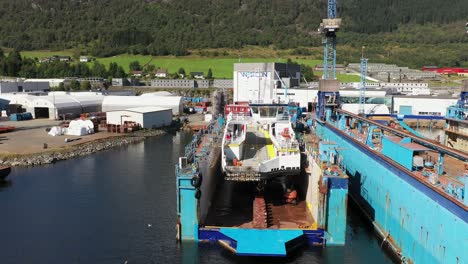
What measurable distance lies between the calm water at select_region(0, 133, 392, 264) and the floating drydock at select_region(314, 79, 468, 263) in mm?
1532

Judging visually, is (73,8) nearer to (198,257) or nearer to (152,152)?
(152,152)

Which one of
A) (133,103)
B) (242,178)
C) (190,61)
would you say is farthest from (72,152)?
(190,61)

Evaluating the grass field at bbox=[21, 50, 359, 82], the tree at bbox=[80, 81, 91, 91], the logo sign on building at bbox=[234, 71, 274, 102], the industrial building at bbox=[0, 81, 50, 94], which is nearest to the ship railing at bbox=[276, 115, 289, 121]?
the logo sign on building at bbox=[234, 71, 274, 102]

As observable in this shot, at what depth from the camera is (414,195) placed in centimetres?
1562

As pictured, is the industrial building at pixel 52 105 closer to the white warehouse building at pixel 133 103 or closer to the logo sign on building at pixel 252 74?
the white warehouse building at pixel 133 103

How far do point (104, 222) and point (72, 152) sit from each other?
58.4 feet

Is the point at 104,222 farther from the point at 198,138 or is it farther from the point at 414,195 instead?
the point at 414,195

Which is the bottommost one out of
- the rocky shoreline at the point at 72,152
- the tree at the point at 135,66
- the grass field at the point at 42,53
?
the rocky shoreline at the point at 72,152

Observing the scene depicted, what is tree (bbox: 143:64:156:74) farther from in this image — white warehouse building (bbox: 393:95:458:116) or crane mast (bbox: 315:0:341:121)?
crane mast (bbox: 315:0:341:121)

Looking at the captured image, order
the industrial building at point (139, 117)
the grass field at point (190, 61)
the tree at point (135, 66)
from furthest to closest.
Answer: the tree at point (135, 66) < the grass field at point (190, 61) < the industrial building at point (139, 117)

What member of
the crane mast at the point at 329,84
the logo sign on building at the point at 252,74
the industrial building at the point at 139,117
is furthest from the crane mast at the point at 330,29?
the industrial building at the point at 139,117

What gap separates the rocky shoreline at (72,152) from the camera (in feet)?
110

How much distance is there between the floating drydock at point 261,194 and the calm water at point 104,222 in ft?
2.18

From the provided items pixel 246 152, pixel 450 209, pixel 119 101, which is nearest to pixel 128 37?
pixel 119 101
